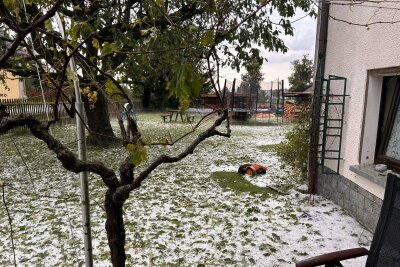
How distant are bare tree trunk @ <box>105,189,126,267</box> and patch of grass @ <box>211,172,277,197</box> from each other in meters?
3.09

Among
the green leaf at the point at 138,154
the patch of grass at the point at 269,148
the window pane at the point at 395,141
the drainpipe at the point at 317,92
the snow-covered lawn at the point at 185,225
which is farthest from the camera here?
the patch of grass at the point at 269,148

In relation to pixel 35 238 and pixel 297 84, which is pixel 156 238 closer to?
pixel 35 238

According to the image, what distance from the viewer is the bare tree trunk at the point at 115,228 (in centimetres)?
167

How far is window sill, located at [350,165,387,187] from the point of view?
2.96 meters

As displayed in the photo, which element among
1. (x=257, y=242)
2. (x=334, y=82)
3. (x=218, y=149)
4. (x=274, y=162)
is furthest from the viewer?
(x=218, y=149)

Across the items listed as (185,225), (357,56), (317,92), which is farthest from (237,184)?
(357,56)

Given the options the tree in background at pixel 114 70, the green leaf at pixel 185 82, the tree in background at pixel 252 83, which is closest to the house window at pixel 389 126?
the tree in background at pixel 252 83

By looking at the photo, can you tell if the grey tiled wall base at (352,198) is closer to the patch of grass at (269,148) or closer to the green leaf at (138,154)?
the green leaf at (138,154)

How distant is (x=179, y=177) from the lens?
5531 millimetres

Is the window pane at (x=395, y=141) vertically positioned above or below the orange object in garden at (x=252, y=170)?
above

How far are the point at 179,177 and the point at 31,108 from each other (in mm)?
10017

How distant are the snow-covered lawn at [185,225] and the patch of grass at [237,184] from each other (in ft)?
0.44

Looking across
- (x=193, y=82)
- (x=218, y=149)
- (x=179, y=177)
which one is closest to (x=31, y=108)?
(x=218, y=149)

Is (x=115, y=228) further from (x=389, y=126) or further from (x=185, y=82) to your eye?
(x=389, y=126)
